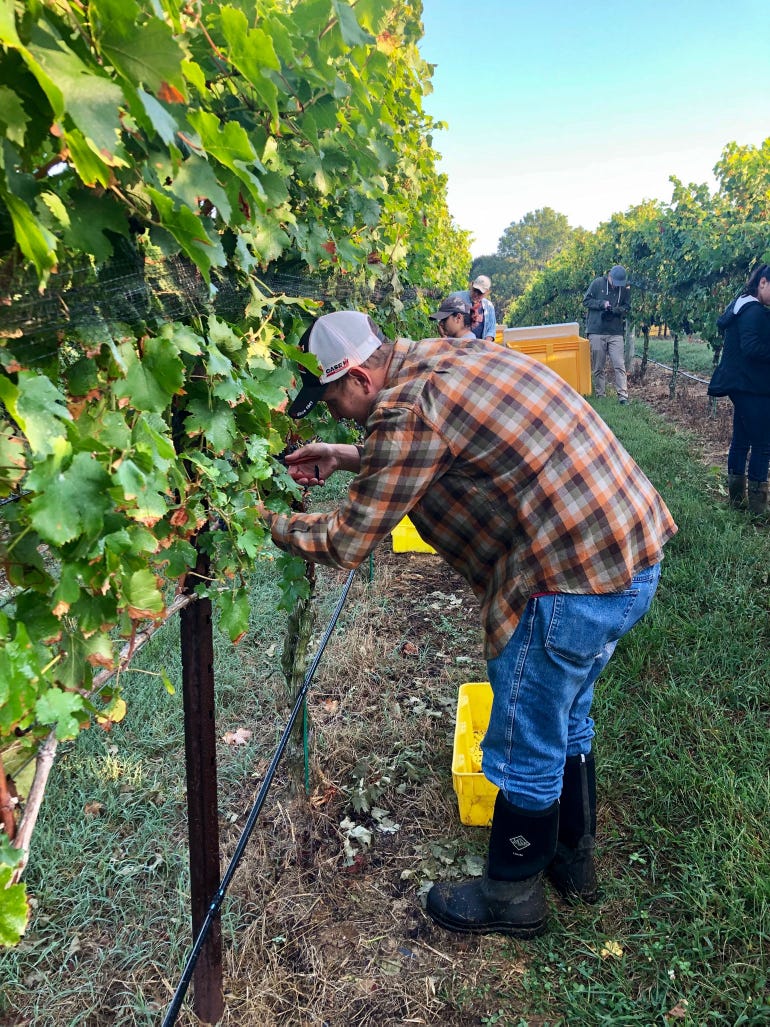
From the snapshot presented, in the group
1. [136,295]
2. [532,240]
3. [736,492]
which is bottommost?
[736,492]

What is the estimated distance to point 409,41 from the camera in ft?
12.9

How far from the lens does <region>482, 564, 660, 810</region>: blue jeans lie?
188 centimetres

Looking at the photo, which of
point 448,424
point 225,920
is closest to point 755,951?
point 225,920

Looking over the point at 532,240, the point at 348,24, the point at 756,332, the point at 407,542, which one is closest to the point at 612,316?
the point at 756,332

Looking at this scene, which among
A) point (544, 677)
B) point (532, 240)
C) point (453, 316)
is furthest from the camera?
point (532, 240)

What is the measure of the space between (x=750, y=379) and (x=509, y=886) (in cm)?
406

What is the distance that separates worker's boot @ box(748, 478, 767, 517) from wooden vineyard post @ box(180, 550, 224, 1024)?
470 centimetres

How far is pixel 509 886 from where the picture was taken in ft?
7.18

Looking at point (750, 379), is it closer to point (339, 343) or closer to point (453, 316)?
point (453, 316)

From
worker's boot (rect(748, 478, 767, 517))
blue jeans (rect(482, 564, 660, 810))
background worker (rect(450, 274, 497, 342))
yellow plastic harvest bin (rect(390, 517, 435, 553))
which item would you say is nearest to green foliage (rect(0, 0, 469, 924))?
blue jeans (rect(482, 564, 660, 810))

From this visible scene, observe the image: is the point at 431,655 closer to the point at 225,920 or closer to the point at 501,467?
the point at 225,920

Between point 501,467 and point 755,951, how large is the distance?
161 centimetres

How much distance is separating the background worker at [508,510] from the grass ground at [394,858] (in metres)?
0.44

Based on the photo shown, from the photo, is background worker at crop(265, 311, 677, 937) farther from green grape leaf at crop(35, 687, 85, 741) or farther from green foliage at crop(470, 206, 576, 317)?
green foliage at crop(470, 206, 576, 317)
